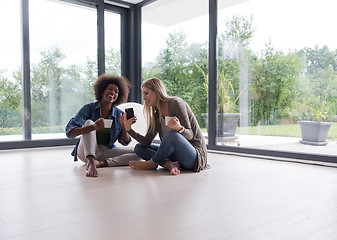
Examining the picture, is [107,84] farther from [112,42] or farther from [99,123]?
[112,42]

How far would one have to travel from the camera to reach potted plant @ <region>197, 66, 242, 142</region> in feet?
12.3

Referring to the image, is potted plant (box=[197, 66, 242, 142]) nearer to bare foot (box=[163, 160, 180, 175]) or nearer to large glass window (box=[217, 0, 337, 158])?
large glass window (box=[217, 0, 337, 158])

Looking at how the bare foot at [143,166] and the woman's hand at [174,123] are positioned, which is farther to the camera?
the bare foot at [143,166]

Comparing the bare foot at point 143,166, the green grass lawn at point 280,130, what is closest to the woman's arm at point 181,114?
the bare foot at point 143,166

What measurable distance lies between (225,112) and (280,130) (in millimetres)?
748

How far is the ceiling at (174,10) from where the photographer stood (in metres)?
4.12

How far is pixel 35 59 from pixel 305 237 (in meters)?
4.02

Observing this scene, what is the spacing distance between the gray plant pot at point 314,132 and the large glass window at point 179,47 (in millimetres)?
1290

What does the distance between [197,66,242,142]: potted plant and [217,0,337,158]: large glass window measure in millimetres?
12

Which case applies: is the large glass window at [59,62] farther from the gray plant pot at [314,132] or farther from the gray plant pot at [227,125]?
the gray plant pot at [314,132]

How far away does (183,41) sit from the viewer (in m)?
4.46

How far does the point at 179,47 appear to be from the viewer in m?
4.54

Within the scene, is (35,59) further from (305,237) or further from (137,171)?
(305,237)

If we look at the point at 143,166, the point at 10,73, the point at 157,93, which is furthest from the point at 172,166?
the point at 10,73
